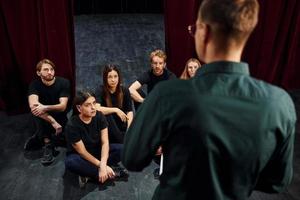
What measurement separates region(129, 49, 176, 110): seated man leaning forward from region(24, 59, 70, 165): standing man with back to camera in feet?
2.28

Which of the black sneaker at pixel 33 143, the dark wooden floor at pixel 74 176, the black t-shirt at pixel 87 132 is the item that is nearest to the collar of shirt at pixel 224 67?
the dark wooden floor at pixel 74 176

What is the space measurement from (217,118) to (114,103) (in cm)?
254

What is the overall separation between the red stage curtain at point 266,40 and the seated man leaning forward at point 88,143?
1.67m

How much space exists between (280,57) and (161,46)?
2205 millimetres

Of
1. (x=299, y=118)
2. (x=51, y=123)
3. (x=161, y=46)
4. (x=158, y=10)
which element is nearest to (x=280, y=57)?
(x=299, y=118)

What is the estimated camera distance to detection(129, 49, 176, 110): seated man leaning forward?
3.49 meters

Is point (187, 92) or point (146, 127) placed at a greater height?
point (187, 92)

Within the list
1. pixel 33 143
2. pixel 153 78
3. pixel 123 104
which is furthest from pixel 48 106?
pixel 153 78

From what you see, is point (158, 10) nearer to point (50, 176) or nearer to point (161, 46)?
point (161, 46)

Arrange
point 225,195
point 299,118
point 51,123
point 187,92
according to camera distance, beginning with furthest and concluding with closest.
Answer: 1. point 299,118
2. point 51,123
3. point 225,195
4. point 187,92

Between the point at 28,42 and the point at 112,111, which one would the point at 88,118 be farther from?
the point at 28,42

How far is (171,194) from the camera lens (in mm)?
1021

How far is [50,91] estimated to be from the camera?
133 inches

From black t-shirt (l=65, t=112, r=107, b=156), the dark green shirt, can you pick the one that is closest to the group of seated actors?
black t-shirt (l=65, t=112, r=107, b=156)
